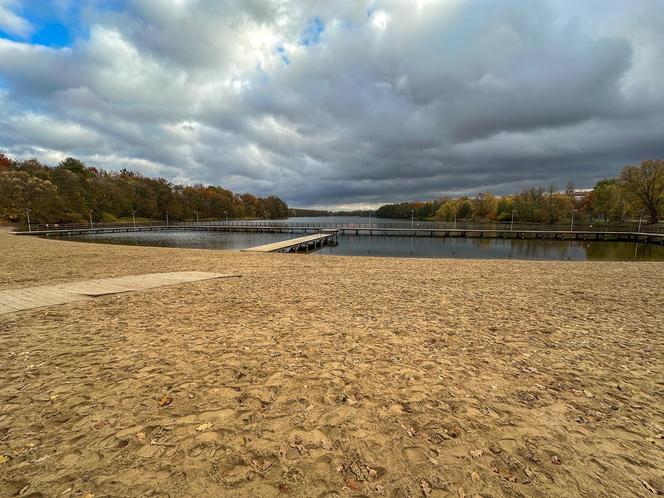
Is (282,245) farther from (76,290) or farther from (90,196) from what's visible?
(90,196)

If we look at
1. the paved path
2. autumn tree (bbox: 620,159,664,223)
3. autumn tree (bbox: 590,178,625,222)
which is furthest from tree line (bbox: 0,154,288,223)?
autumn tree (bbox: 590,178,625,222)

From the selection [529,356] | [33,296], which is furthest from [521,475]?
[33,296]

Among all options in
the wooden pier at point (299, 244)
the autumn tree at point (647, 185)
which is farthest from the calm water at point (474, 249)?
the autumn tree at point (647, 185)

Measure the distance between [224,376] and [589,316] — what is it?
813 centimetres

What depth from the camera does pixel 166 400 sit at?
127 inches

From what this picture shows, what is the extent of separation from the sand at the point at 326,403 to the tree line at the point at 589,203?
81246 millimetres

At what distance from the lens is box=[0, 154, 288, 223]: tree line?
2406 inches

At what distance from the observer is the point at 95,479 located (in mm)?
2199

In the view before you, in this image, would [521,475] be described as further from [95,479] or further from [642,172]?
[642,172]

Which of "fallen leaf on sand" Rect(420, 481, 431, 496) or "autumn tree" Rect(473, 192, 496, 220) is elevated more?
"autumn tree" Rect(473, 192, 496, 220)

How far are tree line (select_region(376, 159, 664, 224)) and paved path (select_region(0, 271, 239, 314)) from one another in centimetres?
7916

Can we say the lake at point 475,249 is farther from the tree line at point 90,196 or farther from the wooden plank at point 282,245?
the tree line at point 90,196

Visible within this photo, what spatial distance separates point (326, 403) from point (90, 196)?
104 meters

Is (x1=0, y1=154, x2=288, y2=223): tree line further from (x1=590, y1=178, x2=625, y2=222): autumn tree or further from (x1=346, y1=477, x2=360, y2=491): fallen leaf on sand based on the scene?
(x1=590, y1=178, x2=625, y2=222): autumn tree
